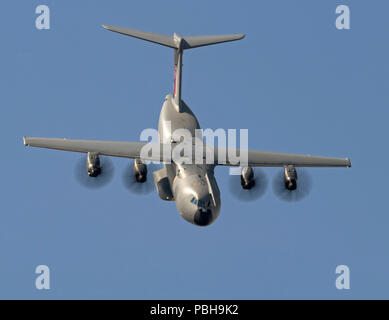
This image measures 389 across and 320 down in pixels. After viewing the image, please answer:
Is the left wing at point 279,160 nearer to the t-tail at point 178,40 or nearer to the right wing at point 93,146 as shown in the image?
the right wing at point 93,146

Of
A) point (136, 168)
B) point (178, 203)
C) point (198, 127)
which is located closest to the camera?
point (178, 203)

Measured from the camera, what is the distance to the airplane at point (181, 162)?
8312 cm

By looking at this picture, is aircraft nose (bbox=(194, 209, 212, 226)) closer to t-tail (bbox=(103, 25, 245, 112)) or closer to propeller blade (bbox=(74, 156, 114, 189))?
propeller blade (bbox=(74, 156, 114, 189))

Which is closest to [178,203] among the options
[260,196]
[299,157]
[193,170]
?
[193,170]

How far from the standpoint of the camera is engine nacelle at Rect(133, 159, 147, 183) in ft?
295

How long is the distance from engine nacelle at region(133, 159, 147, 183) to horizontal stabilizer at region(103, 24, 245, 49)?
14.7 meters

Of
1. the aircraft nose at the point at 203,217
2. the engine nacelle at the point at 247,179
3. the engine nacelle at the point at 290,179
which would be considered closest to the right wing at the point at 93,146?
the engine nacelle at the point at 247,179

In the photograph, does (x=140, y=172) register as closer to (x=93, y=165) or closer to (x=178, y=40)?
(x=93, y=165)

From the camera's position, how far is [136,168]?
90.0 m

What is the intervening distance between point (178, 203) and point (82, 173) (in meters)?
10.3

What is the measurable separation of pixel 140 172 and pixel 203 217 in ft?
34.7

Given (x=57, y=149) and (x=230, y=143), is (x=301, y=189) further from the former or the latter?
(x=57, y=149)

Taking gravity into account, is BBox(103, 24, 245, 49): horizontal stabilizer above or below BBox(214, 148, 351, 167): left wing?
above

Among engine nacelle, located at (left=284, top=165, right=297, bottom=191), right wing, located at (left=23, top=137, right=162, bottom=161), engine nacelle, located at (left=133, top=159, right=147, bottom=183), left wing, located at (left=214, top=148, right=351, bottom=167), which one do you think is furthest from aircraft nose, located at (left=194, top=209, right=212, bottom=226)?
engine nacelle, located at (left=284, top=165, right=297, bottom=191)
